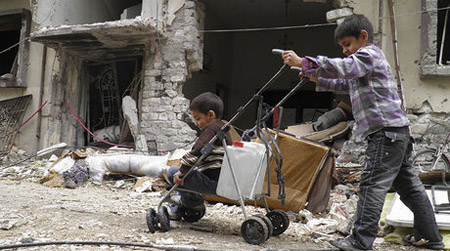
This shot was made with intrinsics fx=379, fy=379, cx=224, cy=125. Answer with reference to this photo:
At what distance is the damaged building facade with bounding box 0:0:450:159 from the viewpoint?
604 centimetres

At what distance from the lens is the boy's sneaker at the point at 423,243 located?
8.48ft

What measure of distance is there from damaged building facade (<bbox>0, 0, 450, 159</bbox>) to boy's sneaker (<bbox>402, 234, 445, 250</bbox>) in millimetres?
3687

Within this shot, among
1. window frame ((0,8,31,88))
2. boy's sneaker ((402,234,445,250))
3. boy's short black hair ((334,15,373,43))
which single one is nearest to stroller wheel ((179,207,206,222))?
boy's sneaker ((402,234,445,250))

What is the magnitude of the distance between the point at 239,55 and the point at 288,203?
8532 millimetres

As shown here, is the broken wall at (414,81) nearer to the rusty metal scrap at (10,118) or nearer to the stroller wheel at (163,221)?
the stroller wheel at (163,221)

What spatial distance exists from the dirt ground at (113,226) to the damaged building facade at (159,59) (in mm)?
2950

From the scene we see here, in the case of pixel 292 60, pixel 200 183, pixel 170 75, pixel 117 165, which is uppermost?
pixel 170 75

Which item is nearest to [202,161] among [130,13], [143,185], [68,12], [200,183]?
[200,183]

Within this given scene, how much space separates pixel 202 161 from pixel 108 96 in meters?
6.28

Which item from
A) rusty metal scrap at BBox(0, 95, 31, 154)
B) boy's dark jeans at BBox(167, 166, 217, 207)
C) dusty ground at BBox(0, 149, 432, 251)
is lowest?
dusty ground at BBox(0, 149, 432, 251)

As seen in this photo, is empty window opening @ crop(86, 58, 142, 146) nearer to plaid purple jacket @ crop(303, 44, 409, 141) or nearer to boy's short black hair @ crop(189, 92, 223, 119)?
boy's short black hair @ crop(189, 92, 223, 119)

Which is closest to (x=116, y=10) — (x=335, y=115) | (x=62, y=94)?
(x=62, y=94)

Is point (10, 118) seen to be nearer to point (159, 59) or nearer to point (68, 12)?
point (68, 12)

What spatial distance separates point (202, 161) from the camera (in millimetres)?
2893
